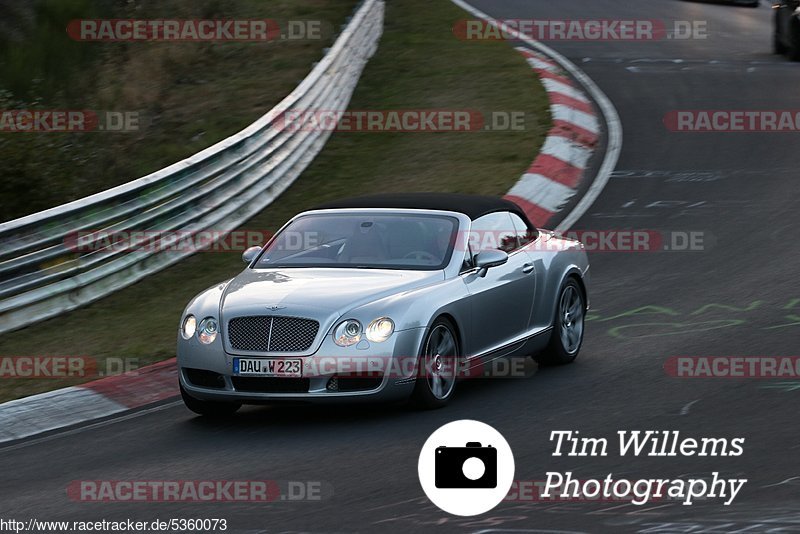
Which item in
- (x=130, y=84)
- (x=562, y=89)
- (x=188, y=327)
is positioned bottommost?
(x=188, y=327)

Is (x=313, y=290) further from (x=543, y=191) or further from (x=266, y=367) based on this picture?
(x=543, y=191)

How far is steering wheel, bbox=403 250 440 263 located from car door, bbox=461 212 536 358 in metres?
0.23

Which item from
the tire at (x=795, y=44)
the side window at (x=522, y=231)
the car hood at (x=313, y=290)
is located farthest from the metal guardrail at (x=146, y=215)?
the tire at (x=795, y=44)

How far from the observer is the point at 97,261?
41.0ft

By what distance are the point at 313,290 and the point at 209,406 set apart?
3.37 feet

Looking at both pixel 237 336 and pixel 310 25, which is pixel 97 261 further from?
pixel 310 25

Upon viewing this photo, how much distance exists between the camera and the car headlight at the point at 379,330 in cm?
810

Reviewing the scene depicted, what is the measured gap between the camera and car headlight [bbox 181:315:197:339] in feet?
27.8

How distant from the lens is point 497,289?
9.24 metres
